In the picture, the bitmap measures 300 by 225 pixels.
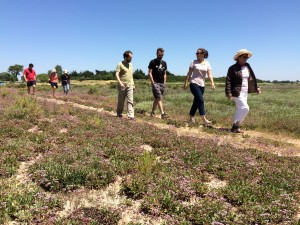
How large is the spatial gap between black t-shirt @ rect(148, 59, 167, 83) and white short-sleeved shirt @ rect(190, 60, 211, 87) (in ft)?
5.92

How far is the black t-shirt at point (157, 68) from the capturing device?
13.3 m

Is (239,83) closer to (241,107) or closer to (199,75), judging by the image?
(241,107)

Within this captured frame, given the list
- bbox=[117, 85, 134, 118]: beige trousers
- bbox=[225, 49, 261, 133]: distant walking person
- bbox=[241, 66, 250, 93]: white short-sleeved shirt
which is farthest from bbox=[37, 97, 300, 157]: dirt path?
bbox=[117, 85, 134, 118]: beige trousers

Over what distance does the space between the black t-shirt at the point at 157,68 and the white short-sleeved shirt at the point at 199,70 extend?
5.92 feet

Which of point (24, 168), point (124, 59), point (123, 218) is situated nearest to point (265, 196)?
point (123, 218)


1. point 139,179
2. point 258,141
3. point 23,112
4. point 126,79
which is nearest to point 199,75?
point 126,79

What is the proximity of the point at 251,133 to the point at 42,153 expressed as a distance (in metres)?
7.49

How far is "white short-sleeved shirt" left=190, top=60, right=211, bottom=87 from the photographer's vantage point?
11.8 m

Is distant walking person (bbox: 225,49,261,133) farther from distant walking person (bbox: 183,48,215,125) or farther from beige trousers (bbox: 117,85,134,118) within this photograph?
beige trousers (bbox: 117,85,134,118)

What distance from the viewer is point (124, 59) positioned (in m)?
12.9

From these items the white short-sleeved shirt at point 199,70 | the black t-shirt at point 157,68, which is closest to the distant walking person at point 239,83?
the white short-sleeved shirt at point 199,70

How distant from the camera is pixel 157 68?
13.3 m

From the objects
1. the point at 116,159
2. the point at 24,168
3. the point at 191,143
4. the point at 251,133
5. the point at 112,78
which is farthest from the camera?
the point at 112,78

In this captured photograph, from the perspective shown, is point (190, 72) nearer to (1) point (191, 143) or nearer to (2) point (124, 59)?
(2) point (124, 59)
